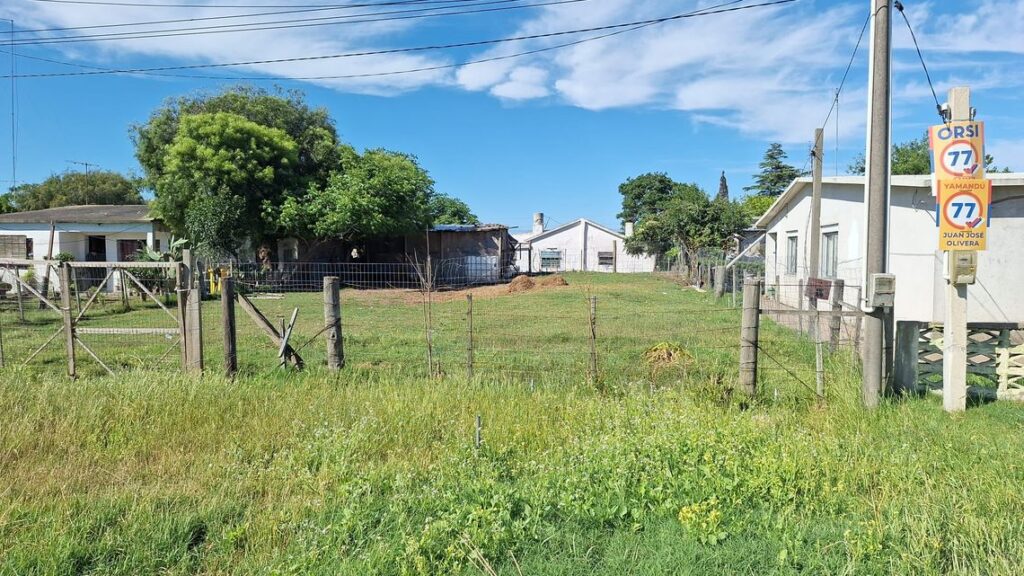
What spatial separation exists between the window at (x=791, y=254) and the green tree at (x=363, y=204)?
51.4ft

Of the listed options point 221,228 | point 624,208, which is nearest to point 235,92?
point 221,228

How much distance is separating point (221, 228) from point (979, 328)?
2319 cm

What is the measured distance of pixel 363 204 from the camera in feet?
78.9

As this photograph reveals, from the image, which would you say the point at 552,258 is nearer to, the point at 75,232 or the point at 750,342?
the point at 75,232

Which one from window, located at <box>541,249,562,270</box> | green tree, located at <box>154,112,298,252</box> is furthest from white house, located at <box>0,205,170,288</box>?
window, located at <box>541,249,562,270</box>

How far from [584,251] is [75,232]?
31087 mm

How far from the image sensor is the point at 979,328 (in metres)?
6.30

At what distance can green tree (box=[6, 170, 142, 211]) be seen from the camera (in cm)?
4322

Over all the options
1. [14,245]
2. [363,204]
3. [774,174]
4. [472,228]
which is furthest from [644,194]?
[14,245]

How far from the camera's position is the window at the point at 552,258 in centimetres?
4500

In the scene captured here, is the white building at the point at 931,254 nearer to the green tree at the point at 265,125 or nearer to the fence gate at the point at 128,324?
the fence gate at the point at 128,324

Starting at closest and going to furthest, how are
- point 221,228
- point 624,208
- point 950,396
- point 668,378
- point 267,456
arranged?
point 267,456, point 950,396, point 668,378, point 221,228, point 624,208

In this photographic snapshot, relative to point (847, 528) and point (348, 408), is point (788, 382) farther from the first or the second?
point (348, 408)

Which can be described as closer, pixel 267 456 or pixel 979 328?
pixel 267 456
